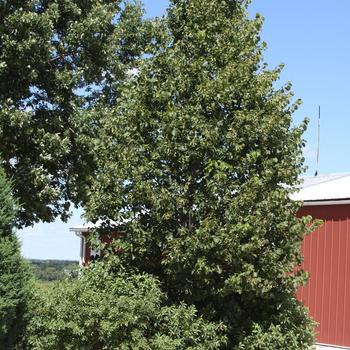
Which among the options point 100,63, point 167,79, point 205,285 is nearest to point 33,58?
point 100,63

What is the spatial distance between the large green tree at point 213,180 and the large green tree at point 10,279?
3.47ft

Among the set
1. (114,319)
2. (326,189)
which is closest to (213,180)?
(114,319)

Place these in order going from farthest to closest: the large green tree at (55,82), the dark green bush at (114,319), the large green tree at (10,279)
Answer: the large green tree at (55,82) → the large green tree at (10,279) → the dark green bush at (114,319)

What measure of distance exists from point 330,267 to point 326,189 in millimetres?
1750

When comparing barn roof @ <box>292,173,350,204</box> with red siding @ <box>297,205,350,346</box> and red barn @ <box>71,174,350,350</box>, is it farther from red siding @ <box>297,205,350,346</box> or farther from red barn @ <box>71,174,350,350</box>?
red siding @ <box>297,205,350,346</box>

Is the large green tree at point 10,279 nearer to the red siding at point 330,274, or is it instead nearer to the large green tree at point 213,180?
the large green tree at point 213,180

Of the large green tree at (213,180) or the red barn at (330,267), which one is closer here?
the large green tree at (213,180)

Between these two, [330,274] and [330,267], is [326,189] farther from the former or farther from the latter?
[330,274]

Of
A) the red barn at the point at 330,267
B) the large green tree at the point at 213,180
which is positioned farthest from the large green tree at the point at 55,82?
the large green tree at the point at 213,180

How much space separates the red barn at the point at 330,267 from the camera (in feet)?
34.9

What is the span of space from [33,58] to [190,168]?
4946 mm

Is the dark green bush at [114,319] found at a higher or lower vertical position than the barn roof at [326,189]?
lower

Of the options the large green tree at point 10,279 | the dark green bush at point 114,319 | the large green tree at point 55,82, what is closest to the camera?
the dark green bush at point 114,319

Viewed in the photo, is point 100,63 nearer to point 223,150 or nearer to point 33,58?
point 33,58
